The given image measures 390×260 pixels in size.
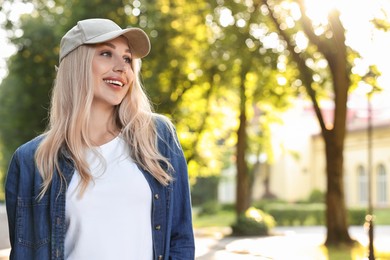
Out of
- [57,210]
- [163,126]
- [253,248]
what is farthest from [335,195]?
[57,210]

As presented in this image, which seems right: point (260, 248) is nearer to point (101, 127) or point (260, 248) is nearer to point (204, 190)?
point (101, 127)

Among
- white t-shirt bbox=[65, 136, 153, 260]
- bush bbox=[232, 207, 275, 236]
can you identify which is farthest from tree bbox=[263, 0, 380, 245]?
white t-shirt bbox=[65, 136, 153, 260]

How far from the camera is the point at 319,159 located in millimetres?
57094

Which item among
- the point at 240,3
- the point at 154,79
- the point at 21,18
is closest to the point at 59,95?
the point at 240,3

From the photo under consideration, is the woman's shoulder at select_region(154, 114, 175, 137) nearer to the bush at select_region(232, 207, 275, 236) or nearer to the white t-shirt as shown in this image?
the white t-shirt

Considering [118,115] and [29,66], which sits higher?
[29,66]

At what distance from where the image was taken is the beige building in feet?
162

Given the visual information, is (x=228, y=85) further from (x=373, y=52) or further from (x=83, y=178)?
(x=83, y=178)

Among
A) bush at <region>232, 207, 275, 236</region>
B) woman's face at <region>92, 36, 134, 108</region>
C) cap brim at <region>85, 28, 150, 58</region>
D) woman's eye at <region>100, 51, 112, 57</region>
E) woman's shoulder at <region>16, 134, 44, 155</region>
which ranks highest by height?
cap brim at <region>85, 28, 150, 58</region>

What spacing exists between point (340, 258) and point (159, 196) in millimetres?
17288

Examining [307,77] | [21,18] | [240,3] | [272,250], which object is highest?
[21,18]

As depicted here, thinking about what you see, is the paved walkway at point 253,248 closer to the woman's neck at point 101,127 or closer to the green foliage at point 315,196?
the woman's neck at point 101,127

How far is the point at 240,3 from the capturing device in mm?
23688

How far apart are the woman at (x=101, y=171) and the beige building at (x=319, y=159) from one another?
40.0 meters
